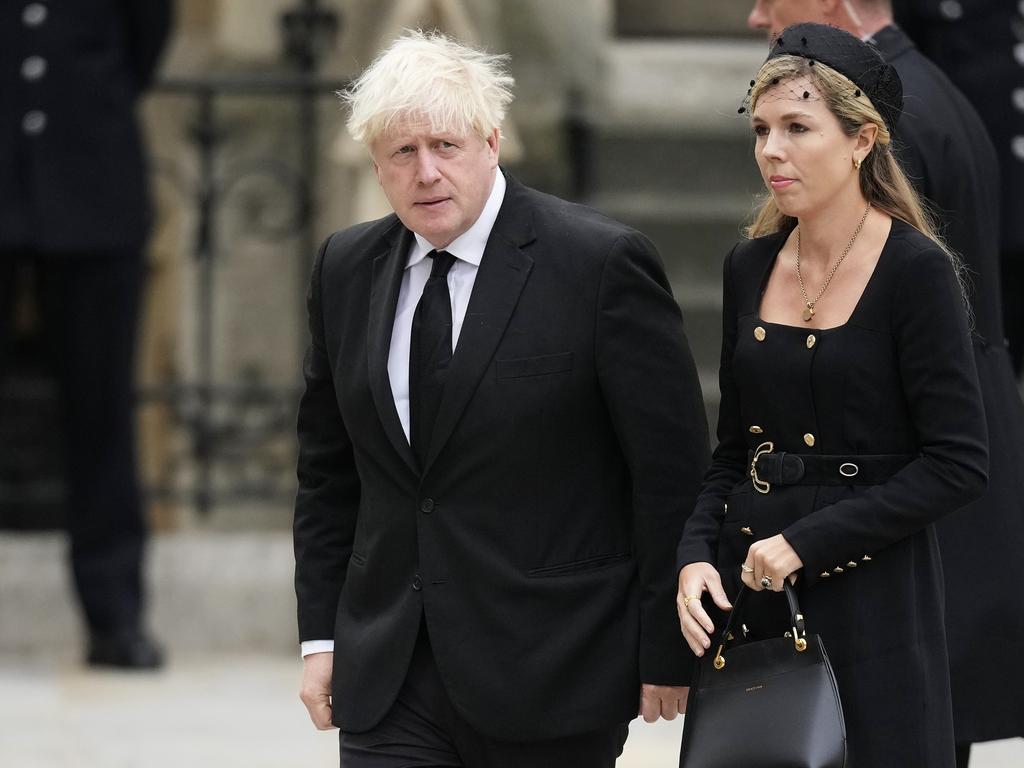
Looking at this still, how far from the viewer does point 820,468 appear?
3025 millimetres

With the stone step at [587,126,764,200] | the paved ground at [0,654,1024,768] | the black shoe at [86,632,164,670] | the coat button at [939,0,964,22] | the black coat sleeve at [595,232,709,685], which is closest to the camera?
the black coat sleeve at [595,232,709,685]

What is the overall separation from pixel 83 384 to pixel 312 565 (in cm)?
284

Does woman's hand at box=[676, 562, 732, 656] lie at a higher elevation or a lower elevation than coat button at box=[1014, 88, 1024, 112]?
lower

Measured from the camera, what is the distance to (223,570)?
6844 millimetres

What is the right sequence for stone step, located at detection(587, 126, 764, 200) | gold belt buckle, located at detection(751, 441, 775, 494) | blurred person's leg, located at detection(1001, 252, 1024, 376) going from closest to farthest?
gold belt buckle, located at detection(751, 441, 775, 494) < blurred person's leg, located at detection(1001, 252, 1024, 376) < stone step, located at detection(587, 126, 764, 200)

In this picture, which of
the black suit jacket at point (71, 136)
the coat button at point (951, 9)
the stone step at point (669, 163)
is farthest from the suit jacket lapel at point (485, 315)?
the stone step at point (669, 163)

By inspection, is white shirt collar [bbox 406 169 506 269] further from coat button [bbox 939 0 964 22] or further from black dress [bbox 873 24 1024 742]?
coat button [bbox 939 0 964 22]

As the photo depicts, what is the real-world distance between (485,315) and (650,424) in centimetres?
31

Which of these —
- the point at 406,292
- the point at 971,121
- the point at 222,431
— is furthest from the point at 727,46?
the point at 406,292

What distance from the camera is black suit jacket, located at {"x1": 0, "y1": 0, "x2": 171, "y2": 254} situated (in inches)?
238

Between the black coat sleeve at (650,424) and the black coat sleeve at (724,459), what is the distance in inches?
2.0

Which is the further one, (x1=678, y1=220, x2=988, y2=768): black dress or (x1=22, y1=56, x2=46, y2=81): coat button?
(x1=22, y1=56, x2=46, y2=81): coat button

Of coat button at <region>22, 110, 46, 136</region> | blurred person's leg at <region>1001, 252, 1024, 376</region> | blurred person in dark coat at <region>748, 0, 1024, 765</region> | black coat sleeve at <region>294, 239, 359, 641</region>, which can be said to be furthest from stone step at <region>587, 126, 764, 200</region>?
black coat sleeve at <region>294, 239, 359, 641</region>

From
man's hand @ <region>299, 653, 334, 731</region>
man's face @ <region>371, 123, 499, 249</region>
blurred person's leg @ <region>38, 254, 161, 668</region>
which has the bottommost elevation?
blurred person's leg @ <region>38, 254, 161, 668</region>
